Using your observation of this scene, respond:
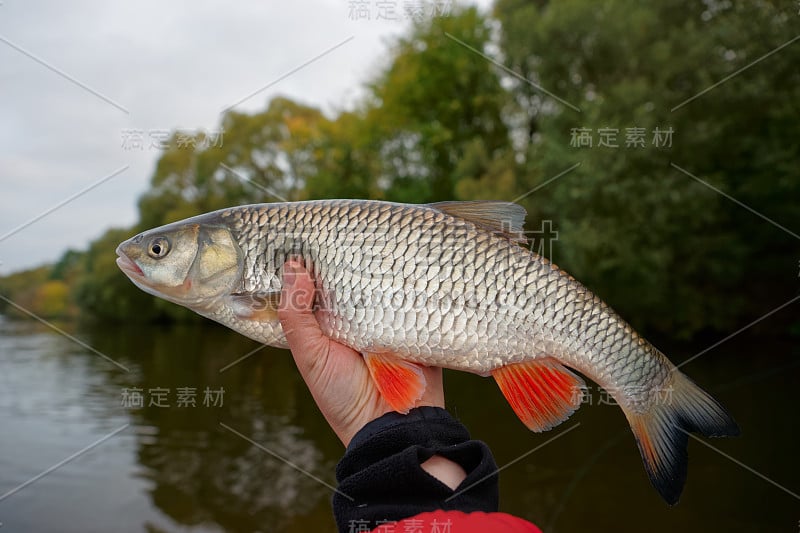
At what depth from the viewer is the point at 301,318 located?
6.44 ft

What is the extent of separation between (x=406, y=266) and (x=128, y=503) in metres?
10.3

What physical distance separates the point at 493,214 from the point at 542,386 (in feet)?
1.87

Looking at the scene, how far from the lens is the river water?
9234 mm

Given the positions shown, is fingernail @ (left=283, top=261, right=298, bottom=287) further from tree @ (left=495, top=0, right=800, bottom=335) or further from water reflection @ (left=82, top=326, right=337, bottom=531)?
tree @ (left=495, top=0, right=800, bottom=335)

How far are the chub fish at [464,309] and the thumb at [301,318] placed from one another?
4 centimetres

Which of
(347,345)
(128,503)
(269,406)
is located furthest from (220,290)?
(269,406)

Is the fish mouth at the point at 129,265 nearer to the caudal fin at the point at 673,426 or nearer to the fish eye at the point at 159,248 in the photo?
the fish eye at the point at 159,248

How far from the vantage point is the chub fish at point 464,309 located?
184 cm

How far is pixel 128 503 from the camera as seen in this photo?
10227 mm

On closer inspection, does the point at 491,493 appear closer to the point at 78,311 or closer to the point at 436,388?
the point at 436,388
